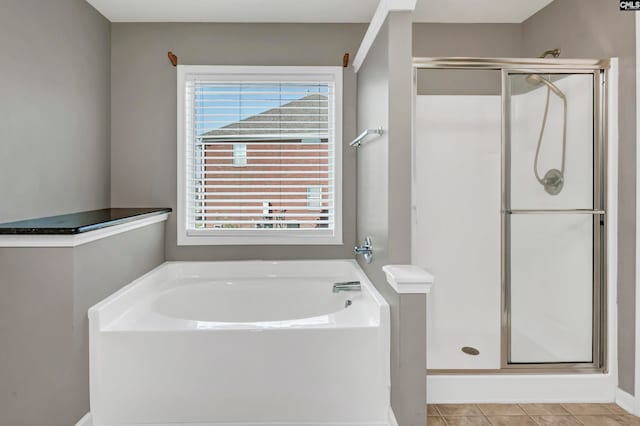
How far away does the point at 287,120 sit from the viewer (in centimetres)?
295

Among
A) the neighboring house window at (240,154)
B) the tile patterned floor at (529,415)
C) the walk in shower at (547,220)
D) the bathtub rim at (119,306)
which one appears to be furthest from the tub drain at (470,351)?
the neighboring house window at (240,154)

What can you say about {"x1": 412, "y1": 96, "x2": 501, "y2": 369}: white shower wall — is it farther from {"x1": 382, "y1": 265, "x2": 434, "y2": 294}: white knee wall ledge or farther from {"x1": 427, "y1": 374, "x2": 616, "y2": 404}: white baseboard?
{"x1": 382, "y1": 265, "x2": 434, "y2": 294}: white knee wall ledge

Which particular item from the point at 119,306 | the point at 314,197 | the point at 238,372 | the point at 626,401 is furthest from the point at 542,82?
the point at 119,306

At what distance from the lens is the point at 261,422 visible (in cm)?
186

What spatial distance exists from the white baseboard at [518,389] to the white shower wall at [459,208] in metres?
0.82

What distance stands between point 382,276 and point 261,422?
93cm

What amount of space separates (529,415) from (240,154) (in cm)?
247

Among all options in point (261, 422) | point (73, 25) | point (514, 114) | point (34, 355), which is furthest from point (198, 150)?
point (514, 114)

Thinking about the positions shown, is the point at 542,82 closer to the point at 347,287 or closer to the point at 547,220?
the point at 547,220

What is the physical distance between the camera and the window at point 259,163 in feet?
9.66

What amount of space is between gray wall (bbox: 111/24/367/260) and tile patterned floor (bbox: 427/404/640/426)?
63.5 inches

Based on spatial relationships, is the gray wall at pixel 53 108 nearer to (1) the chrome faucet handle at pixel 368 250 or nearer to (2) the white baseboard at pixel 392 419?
(1) the chrome faucet handle at pixel 368 250

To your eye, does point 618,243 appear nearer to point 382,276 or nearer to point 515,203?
point 515,203

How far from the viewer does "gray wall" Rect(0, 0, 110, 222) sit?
1948 mm
